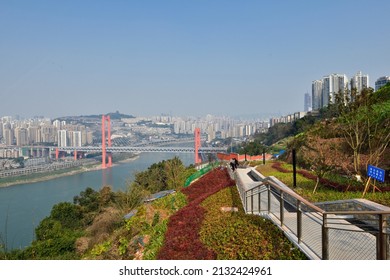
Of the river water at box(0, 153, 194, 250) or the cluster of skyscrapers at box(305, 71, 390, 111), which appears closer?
the cluster of skyscrapers at box(305, 71, 390, 111)

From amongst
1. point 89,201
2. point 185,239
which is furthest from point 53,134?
point 185,239

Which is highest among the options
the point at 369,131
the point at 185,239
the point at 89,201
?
the point at 369,131

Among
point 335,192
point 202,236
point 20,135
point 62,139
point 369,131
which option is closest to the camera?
point 202,236

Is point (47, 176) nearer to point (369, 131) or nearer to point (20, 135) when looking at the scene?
point (20, 135)

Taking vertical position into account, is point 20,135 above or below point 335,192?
above

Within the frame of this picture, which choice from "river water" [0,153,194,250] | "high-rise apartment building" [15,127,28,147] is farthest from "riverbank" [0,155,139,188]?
"high-rise apartment building" [15,127,28,147]

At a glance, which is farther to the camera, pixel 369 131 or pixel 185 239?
pixel 369 131

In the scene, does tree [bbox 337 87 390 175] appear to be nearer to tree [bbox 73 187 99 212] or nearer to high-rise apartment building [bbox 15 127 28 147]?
tree [bbox 73 187 99 212]

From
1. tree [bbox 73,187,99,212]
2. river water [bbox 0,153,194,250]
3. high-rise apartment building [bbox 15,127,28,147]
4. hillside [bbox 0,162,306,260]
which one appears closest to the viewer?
hillside [bbox 0,162,306,260]
